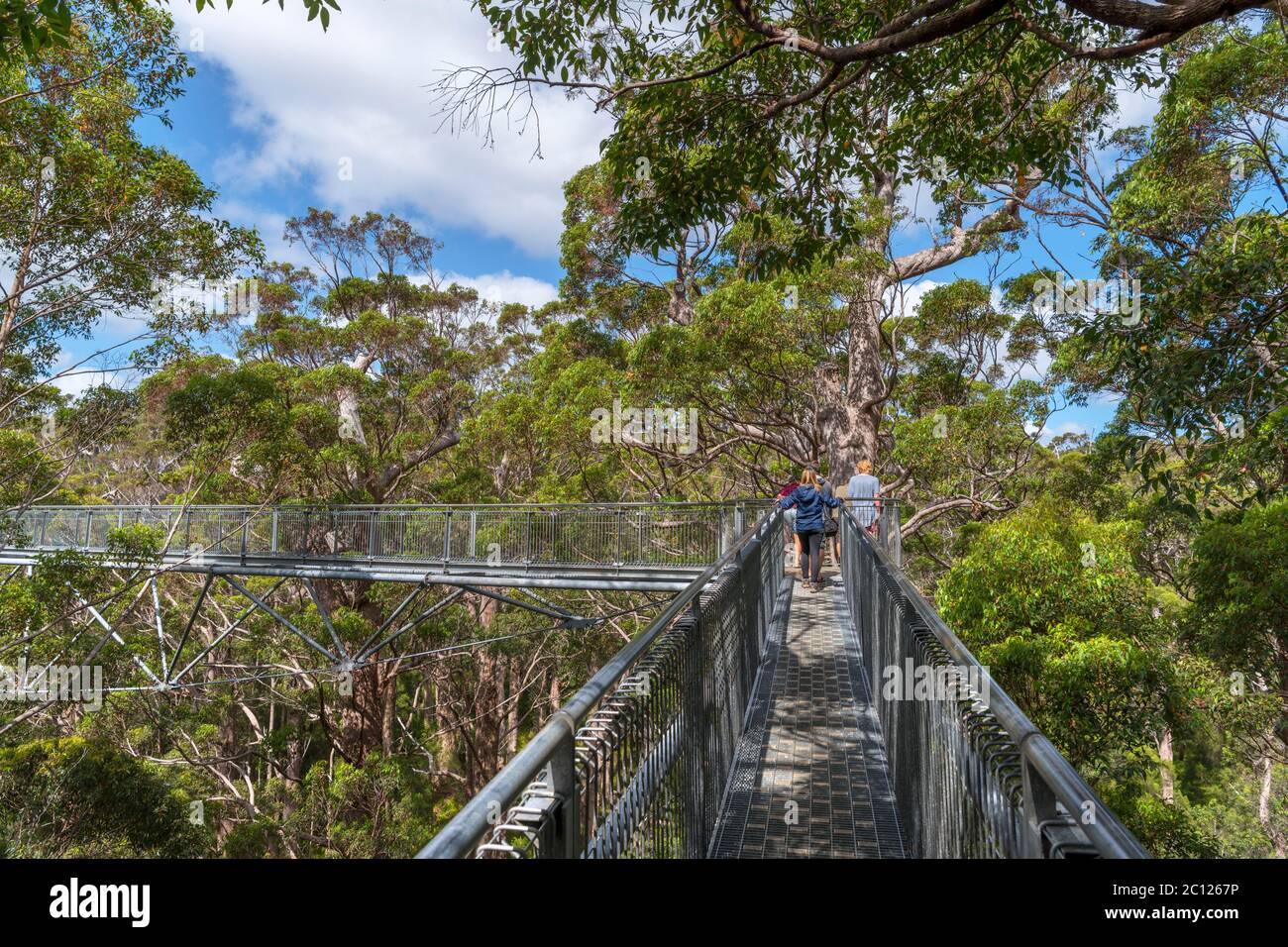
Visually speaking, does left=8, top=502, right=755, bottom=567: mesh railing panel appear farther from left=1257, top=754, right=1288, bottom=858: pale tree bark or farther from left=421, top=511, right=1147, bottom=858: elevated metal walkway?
left=1257, top=754, right=1288, bottom=858: pale tree bark

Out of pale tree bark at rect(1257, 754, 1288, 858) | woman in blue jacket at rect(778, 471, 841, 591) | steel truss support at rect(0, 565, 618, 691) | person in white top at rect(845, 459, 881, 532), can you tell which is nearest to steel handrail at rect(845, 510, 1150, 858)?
woman in blue jacket at rect(778, 471, 841, 591)

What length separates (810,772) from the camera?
4.80 meters

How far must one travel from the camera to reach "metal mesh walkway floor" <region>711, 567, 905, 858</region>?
3.86m

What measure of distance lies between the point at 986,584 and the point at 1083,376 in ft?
24.2

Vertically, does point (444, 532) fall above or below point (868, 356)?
below

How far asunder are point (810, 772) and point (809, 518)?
5.74 m

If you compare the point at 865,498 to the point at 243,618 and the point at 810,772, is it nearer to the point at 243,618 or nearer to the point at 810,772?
the point at 810,772

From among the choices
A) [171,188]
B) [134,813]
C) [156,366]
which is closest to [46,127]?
[171,188]

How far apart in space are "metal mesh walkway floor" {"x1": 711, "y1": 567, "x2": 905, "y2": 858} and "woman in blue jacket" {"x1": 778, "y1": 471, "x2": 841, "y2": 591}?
2450 mm

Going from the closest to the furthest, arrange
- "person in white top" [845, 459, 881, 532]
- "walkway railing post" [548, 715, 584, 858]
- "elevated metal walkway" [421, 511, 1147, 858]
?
"elevated metal walkway" [421, 511, 1147, 858] < "walkway railing post" [548, 715, 584, 858] < "person in white top" [845, 459, 881, 532]

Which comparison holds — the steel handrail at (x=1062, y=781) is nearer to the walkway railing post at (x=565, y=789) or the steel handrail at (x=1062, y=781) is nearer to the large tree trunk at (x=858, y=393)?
the walkway railing post at (x=565, y=789)

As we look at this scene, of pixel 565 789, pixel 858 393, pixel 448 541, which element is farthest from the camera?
pixel 858 393

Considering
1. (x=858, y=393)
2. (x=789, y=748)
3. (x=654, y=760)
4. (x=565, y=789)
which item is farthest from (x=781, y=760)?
(x=858, y=393)

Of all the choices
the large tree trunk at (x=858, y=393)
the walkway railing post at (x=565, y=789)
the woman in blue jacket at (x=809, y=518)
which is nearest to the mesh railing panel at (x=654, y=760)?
the walkway railing post at (x=565, y=789)
